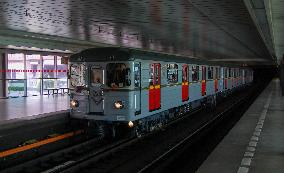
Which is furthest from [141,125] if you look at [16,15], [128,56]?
[16,15]

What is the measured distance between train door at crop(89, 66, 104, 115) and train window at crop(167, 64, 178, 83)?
3511 millimetres

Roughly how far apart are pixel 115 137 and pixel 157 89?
7.81 feet

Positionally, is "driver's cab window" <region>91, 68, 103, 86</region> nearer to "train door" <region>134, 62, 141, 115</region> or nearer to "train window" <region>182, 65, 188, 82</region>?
"train door" <region>134, 62, 141, 115</region>

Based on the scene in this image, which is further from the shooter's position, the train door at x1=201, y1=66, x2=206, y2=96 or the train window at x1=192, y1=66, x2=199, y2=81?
the train door at x1=201, y1=66, x2=206, y2=96

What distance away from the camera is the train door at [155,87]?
12820 millimetres

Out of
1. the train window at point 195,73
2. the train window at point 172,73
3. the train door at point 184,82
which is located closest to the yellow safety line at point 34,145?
the train window at point 172,73

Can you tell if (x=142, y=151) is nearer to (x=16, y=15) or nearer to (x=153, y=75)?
(x=153, y=75)

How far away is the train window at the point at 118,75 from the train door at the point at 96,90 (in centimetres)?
31

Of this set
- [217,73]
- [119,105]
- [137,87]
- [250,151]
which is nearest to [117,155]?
[119,105]

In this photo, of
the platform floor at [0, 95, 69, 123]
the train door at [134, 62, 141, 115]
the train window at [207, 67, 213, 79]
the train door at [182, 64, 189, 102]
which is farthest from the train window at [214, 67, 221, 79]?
the train door at [134, 62, 141, 115]

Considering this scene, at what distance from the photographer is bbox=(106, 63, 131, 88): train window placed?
449 inches

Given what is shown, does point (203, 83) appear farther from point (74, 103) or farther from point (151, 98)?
point (74, 103)

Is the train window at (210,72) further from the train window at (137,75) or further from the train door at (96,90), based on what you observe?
the train door at (96,90)

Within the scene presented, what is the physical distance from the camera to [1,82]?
2264cm
